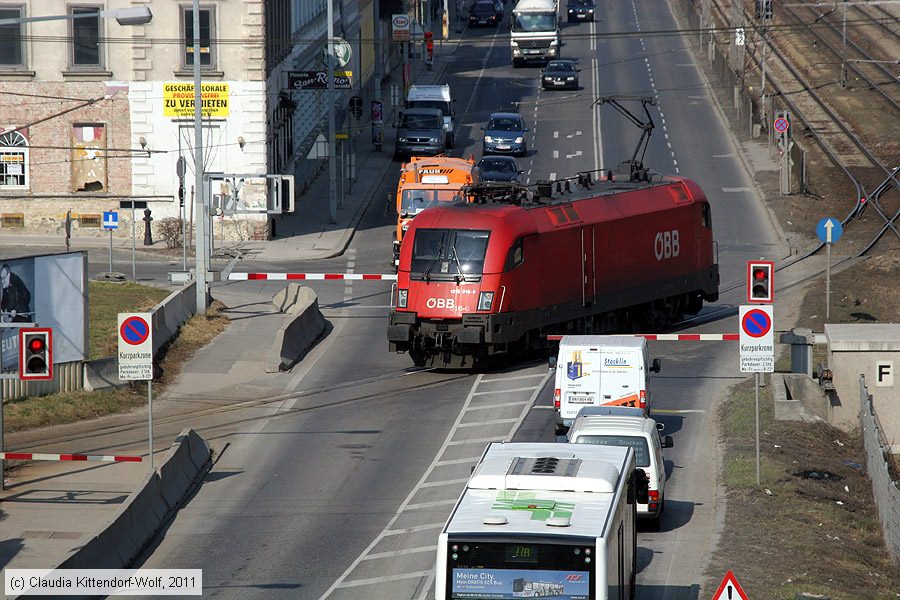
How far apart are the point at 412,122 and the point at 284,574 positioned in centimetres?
5045

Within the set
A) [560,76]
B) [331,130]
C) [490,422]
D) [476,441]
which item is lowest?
[476,441]

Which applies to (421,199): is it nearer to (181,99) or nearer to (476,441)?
(181,99)

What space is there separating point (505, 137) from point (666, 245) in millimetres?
29945

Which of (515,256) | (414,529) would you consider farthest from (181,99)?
(414,529)

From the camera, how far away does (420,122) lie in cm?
6969

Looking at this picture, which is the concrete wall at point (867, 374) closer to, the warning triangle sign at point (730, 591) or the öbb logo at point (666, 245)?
the öbb logo at point (666, 245)

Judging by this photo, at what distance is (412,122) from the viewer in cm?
6981

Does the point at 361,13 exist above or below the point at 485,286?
above

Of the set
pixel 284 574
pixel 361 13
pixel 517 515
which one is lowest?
pixel 284 574

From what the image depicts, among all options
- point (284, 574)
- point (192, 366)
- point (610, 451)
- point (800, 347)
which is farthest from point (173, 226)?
point (610, 451)

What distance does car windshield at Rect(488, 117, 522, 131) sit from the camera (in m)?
69.6

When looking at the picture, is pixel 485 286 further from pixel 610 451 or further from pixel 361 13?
pixel 361 13

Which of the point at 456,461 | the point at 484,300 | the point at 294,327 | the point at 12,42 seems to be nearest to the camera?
the point at 456,461

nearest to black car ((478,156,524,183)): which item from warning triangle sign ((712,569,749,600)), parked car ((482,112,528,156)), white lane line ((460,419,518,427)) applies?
parked car ((482,112,528,156))
